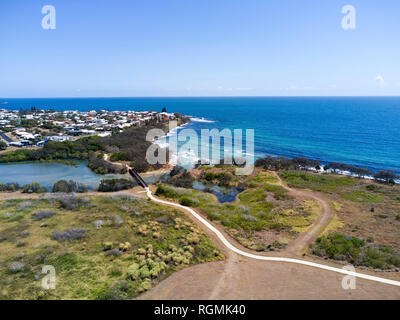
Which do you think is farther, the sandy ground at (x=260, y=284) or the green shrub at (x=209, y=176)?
the green shrub at (x=209, y=176)

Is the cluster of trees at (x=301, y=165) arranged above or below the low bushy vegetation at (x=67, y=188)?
above

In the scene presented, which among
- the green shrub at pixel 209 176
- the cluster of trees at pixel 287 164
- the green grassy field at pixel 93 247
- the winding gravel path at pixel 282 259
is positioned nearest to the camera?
the green grassy field at pixel 93 247

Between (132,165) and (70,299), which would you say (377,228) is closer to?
(70,299)

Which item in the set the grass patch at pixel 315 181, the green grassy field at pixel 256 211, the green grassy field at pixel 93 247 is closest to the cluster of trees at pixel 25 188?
the green grassy field at pixel 93 247

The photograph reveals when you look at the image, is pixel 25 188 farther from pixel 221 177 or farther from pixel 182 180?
pixel 221 177

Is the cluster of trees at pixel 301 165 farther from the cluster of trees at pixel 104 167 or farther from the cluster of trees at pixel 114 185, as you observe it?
the cluster of trees at pixel 104 167

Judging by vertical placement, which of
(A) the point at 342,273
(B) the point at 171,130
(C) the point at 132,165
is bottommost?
(A) the point at 342,273
